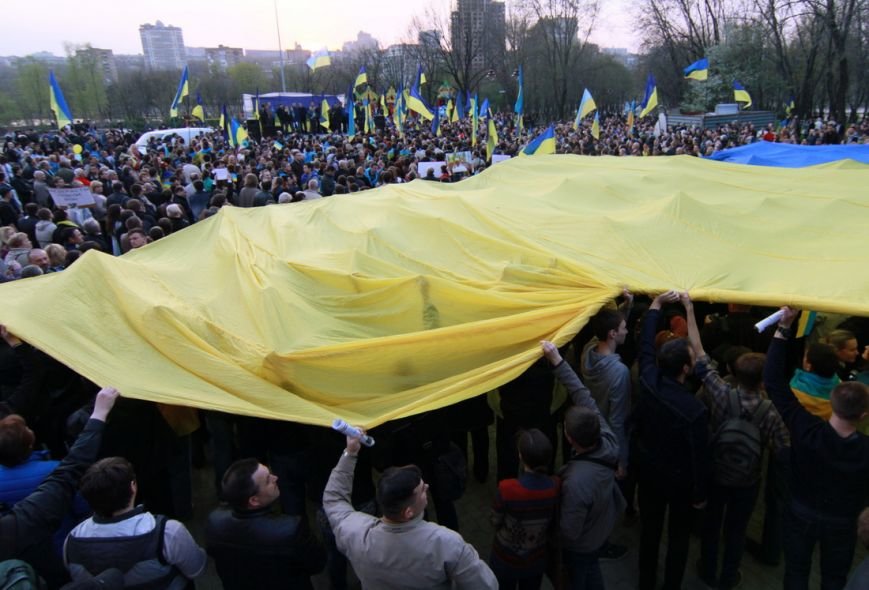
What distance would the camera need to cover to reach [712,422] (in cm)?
329

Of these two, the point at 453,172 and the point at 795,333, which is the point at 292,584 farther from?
the point at 453,172

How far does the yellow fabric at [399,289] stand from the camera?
11.1ft

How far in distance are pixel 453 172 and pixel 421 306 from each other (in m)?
9.87

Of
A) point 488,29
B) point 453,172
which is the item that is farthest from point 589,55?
point 453,172

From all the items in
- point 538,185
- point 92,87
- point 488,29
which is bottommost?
point 538,185

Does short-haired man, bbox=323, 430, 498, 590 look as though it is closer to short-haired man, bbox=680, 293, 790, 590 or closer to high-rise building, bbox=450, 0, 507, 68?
short-haired man, bbox=680, 293, 790, 590

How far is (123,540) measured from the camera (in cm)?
232

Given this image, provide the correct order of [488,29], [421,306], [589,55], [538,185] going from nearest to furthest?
1. [421,306]
2. [538,185]
3. [488,29]
4. [589,55]

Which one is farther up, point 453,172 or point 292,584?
point 453,172

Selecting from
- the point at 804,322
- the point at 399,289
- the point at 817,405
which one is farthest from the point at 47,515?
the point at 804,322

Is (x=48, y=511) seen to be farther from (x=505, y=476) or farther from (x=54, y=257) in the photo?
(x=54, y=257)

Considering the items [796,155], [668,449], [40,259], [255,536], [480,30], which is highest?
[480,30]

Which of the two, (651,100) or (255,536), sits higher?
(651,100)

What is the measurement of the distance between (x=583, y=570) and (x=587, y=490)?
24.5 inches
